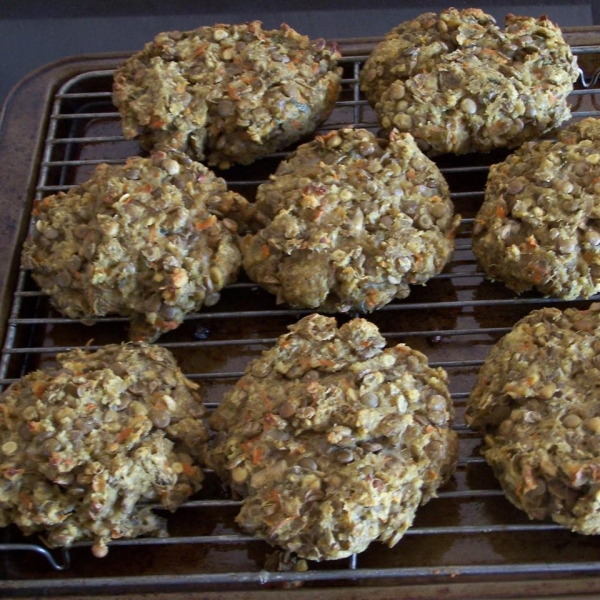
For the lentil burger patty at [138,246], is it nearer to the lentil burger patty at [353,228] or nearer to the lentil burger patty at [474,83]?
the lentil burger patty at [353,228]

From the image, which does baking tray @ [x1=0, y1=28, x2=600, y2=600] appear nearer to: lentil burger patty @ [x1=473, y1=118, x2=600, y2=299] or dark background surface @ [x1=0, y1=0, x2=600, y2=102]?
lentil burger patty @ [x1=473, y1=118, x2=600, y2=299]

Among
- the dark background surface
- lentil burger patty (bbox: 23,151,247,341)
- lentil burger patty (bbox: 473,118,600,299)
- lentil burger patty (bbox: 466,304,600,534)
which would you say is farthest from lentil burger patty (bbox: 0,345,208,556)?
the dark background surface

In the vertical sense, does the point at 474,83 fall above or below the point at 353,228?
above

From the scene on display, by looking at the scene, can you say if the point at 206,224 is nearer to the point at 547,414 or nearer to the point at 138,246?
the point at 138,246

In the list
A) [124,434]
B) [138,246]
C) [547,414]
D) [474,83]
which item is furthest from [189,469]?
[474,83]

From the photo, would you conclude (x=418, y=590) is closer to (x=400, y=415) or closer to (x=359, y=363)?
(x=400, y=415)

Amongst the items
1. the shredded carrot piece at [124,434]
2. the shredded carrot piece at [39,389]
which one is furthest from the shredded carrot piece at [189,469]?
the shredded carrot piece at [39,389]

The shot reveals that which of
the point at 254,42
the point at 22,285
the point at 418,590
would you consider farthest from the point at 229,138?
the point at 418,590
